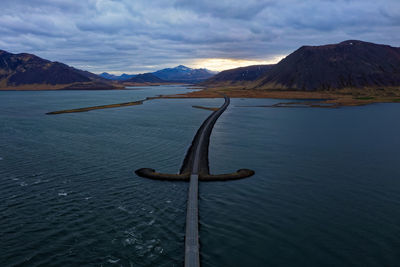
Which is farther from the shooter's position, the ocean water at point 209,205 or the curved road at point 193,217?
the ocean water at point 209,205

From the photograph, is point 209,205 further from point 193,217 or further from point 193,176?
point 193,176

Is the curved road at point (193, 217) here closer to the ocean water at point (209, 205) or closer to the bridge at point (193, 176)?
the bridge at point (193, 176)

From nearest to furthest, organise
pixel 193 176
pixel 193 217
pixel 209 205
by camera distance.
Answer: pixel 193 217
pixel 209 205
pixel 193 176

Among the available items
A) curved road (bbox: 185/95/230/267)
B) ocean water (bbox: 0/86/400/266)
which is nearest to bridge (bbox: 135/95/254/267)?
curved road (bbox: 185/95/230/267)

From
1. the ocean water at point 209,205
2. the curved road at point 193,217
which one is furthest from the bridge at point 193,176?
the ocean water at point 209,205

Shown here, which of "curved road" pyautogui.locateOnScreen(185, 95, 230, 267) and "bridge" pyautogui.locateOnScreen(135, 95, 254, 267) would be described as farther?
"bridge" pyautogui.locateOnScreen(135, 95, 254, 267)

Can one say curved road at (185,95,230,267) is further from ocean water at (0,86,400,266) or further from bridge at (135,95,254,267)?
ocean water at (0,86,400,266)

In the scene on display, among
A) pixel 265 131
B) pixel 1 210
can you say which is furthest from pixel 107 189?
pixel 265 131

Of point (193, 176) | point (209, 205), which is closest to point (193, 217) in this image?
point (209, 205)
